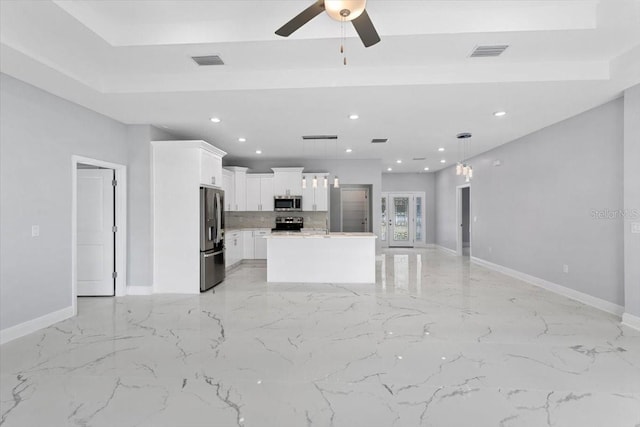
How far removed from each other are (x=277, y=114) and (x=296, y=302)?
269cm

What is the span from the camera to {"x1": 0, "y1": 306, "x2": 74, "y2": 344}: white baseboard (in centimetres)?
332

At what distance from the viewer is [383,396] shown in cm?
231

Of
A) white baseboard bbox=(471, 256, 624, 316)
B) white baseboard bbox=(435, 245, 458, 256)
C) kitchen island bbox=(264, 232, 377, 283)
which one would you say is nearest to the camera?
white baseboard bbox=(471, 256, 624, 316)

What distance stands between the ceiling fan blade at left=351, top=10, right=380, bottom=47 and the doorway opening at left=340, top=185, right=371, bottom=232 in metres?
6.95

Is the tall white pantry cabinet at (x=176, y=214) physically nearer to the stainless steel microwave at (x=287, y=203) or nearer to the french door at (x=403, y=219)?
the stainless steel microwave at (x=287, y=203)

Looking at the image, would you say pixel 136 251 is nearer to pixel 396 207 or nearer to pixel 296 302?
pixel 296 302

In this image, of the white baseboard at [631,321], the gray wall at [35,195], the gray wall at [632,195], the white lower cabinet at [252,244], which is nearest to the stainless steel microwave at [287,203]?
the white lower cabinet at [252,244]

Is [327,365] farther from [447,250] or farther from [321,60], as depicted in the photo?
[447,250]

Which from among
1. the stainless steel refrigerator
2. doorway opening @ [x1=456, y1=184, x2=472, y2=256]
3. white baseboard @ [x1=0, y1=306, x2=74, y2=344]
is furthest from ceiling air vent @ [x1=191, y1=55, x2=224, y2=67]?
doorway opening @ [x1=456, y1=184, x2=472, y2=256]

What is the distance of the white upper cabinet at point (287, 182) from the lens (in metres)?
8.12

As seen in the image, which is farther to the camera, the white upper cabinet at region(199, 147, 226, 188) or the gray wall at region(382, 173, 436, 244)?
the gray wall at region(382, 173, 436, 244)

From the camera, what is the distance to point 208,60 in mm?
3381

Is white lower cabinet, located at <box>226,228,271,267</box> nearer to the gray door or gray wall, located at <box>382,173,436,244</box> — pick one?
the gray door

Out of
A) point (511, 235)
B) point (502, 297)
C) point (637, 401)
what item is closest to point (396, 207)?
point (511, 235)
